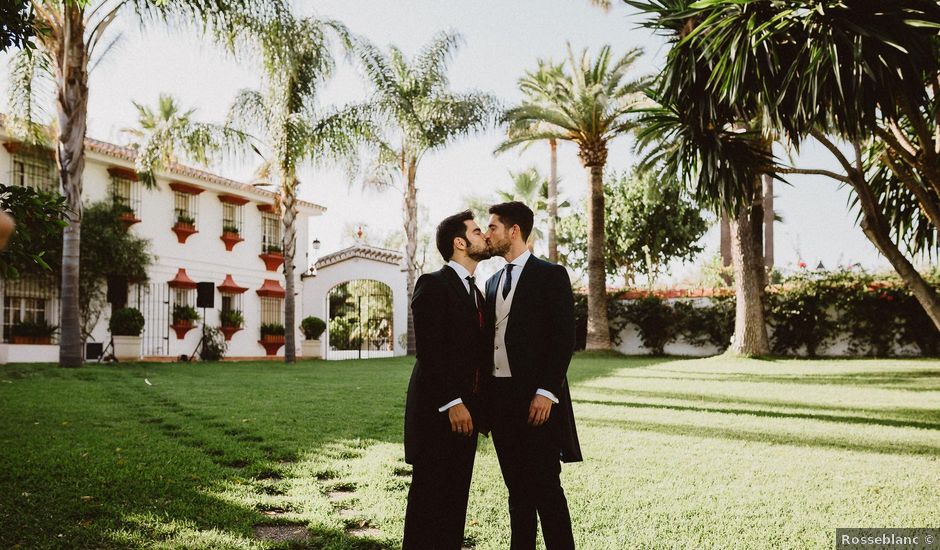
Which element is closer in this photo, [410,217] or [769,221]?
[410,217]

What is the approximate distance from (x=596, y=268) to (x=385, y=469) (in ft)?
61.9

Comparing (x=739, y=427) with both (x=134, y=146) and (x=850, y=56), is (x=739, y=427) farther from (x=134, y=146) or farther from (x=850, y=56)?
(x=134, y=146)

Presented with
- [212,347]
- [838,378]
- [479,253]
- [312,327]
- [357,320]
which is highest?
[479,253]

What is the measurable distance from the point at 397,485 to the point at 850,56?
21.0ft

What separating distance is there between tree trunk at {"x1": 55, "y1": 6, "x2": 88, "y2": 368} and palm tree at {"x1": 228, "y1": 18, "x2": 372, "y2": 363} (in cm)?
517

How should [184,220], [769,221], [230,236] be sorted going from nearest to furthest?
[184,220], [230,236], [769,221]

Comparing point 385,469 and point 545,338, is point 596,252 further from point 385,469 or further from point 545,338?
point 545,338

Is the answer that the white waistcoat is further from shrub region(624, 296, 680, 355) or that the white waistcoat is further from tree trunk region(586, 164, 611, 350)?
shrub region(624, 296, 680, 355)

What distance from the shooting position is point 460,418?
9.68ft

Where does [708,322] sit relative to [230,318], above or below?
below

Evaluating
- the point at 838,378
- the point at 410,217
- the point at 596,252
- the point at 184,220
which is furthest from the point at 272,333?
the point at 838,378

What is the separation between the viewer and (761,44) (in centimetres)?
761

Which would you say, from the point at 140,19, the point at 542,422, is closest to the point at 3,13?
the point at 542,422

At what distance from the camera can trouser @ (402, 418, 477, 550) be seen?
3.01 metres
